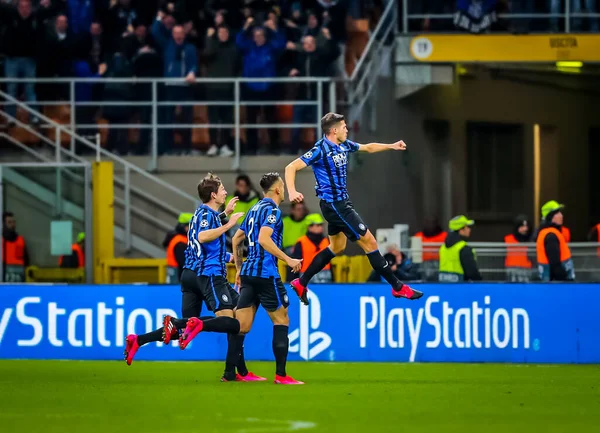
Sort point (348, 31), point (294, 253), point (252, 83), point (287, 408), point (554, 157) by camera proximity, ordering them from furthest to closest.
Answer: point (554, 157) → point (348, 31) → point (252, 83) → point (294, 253) → point (287, 408)

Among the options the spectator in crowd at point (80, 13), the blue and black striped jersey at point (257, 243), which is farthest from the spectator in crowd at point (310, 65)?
the blue and black striped jersey at point (257, 243)

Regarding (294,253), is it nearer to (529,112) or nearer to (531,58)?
(531,58)

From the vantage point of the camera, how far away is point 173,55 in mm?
22750

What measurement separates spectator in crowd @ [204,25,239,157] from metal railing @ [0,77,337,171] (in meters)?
0.08

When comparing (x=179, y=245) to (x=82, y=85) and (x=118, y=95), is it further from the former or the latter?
(x=82, y=85)

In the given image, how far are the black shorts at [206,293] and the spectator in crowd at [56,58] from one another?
Answer: 9423 mm

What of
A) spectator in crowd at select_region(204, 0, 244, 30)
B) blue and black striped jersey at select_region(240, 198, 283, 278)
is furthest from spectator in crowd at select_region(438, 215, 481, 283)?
spectator in crowd at select_region(204, 0, 244, 30)

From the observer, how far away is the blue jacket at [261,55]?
73.8 ft

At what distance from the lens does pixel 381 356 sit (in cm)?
1709

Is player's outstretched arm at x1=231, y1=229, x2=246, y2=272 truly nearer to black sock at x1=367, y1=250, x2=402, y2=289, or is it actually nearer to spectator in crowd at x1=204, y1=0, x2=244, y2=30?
black sock at x1=367, y1=250, x2=402, y2=289

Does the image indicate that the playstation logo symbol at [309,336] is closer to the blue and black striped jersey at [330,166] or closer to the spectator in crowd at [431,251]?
the spectator in crowd at [431,251]

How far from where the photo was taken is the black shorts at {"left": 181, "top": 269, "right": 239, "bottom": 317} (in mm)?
13633

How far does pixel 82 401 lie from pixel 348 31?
13.5m

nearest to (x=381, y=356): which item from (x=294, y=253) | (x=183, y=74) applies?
(x=294, y=253)
